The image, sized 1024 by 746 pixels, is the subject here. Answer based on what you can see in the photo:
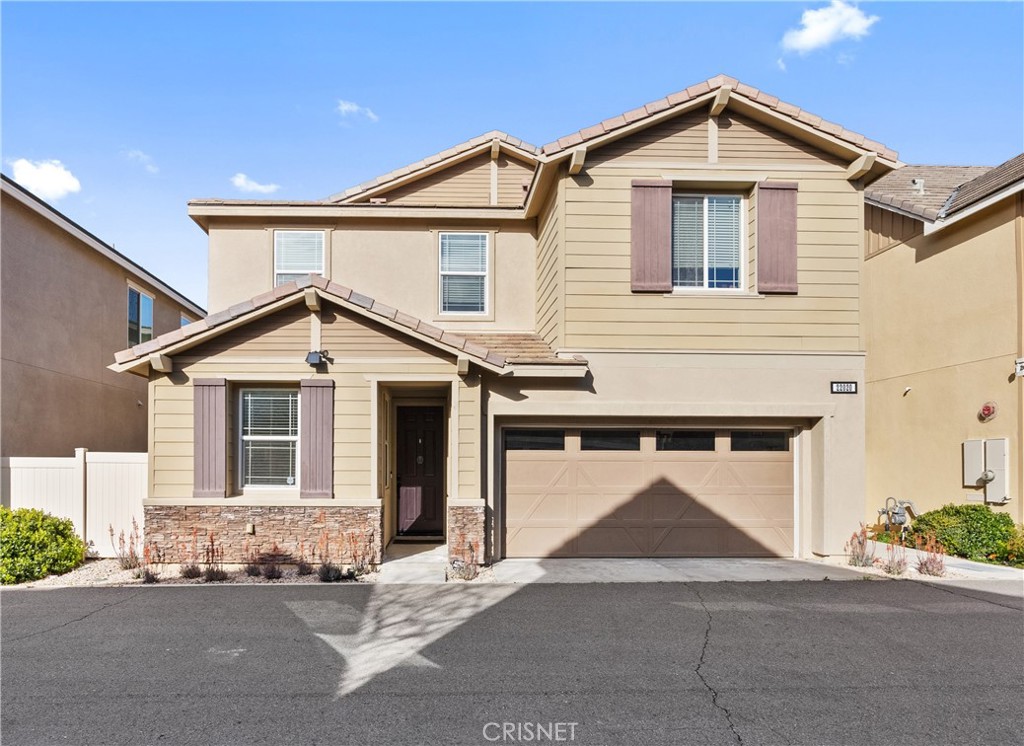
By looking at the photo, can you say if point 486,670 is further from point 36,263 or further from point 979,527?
point 36,263

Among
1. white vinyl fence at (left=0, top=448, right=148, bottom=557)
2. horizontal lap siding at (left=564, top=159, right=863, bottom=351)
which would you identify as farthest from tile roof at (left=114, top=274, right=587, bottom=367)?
white vinyl fence at (left=0, top=448, right=148, bottom=557)

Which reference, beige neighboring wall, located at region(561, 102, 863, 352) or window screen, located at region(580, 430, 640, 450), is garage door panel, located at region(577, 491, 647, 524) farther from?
beige neighboring wall, located at region(561, 102, 863, 352)

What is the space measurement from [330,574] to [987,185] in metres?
13.2

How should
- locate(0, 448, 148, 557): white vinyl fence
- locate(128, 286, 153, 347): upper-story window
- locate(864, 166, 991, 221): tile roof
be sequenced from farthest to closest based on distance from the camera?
locate(128, 286, 153, 347): upper-story window → locate(864, 166, 991, 221): tile roof → locate(0, 448, 148, 557): white vinyl fence

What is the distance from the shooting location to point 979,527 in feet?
34.0

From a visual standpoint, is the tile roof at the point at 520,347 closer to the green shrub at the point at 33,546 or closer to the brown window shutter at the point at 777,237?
the brown window shutter at the point at 777,237

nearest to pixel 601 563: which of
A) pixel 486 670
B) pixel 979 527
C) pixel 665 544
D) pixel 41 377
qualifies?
pixel 665 544

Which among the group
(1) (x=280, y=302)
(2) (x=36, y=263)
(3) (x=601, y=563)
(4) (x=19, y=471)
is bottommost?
(3) (x=601, y=563)

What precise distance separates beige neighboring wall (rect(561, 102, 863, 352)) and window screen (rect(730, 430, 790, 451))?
1.39 meters

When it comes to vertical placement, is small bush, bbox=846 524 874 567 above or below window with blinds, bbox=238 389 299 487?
below

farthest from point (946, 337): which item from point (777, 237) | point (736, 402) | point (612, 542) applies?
point (612, 542)

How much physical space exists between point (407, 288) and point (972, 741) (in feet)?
33.1

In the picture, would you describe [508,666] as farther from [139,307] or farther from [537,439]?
[139,307]

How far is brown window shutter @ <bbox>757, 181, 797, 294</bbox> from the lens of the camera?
32.9 feet
